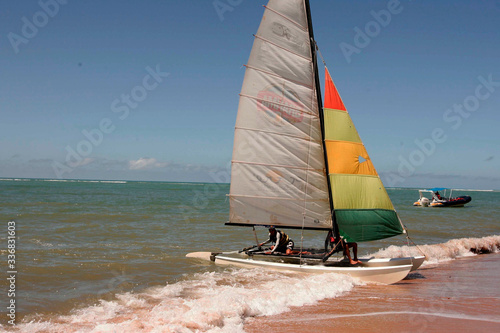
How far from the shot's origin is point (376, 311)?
749 cm

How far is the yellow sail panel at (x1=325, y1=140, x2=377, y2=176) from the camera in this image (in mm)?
10555

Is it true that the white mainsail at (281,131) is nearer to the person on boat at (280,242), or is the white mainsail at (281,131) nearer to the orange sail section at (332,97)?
the person on boat at (280,242)

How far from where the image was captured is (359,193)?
34.5 ft

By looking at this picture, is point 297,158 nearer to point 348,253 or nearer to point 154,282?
point 348,253

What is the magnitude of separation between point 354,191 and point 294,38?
451 cm

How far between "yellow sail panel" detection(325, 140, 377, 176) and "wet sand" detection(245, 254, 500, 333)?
2973 millimetres

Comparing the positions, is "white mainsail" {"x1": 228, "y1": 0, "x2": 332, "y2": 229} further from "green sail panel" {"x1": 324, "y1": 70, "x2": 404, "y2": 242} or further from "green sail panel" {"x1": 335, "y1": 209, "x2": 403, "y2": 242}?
"green sail panel" {"x1": 335, "y1": 209, "x2": 403, "y2": 242}

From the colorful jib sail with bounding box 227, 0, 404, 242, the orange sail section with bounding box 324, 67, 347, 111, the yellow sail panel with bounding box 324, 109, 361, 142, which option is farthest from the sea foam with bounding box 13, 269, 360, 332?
the orange sail section with bounding box 324, 67, 347, 111

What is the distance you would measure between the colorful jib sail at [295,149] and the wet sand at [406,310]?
175 centimetres

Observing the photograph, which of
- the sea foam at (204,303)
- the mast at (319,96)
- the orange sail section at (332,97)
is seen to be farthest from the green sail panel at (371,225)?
the orange sail section at (332,97)

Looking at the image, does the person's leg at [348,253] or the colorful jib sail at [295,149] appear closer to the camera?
the person's leg at [348,253]

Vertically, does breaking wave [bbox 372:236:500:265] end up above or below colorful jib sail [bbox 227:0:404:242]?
below

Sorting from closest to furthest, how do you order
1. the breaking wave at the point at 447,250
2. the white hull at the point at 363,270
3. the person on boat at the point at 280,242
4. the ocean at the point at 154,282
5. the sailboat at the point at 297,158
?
the ocean at the point at 154,282 → the white hull at the point at 363,270 → the sailboat at the point at 297,158 → the person on boat at the point at 280,242 → the breaking wave at the point at 447,250

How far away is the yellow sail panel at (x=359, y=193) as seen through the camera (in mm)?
10461
